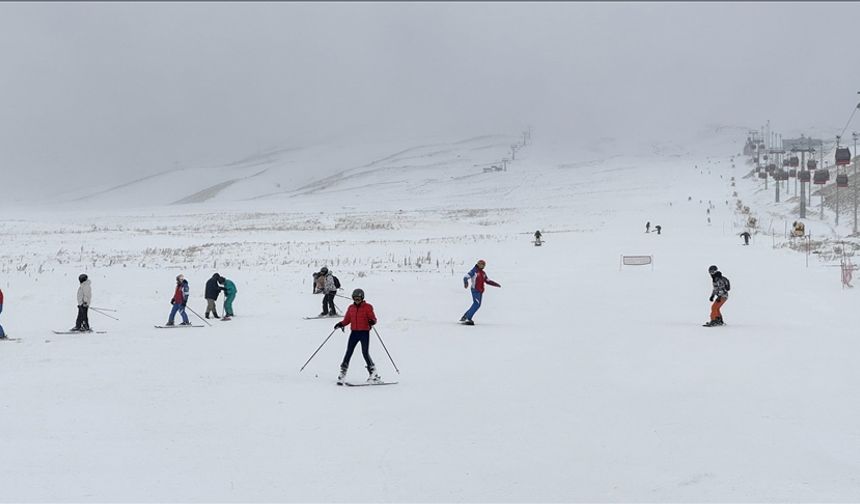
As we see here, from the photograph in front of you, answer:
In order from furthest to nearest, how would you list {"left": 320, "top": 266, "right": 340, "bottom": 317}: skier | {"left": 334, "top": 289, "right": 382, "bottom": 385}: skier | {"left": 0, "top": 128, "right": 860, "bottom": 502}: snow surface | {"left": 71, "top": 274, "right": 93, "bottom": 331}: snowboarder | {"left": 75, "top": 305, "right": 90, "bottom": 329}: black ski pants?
{"left": 320, "top": 266, "right": 340, "bottom": 317}: skier
{"left": 75, "top": 305, "right": 90, "bottom": 329}: black ski pants
{"left": 71, "top": 274, "right": 93, "bottom": 331}: snowboarder
{"left": 334, "top": 289, "right": 382, "bottom": 385}: skier
{"left": 0, "top": 128, "right": 860, "bottom": 502}: snow surface

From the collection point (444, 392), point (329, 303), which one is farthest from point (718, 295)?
point (329, 303)

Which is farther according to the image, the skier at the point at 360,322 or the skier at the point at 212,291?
the skier at the point at 212,291

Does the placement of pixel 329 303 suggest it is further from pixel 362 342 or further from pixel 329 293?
Answer: pixel 362 342

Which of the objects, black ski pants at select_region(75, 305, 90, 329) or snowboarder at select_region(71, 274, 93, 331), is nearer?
snowboarder at select_region(71, 274, 93, 331)

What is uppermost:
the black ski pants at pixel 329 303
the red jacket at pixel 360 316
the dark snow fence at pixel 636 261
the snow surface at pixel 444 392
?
the dark snow fence at pixel 636 261

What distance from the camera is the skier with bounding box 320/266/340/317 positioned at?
66.5 ft

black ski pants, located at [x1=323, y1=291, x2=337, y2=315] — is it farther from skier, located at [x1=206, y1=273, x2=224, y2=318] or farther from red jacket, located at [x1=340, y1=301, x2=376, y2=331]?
red jacket, located at [x1=340, y1=301, x2=376, y2=331]

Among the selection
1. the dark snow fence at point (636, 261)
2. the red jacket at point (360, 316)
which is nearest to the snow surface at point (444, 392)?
the red jacket at point (360, 316)

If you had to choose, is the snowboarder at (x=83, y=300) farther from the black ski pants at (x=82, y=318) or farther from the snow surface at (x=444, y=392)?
the snow surface at (x=444, y=392)

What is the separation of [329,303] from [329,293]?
48 centimetres

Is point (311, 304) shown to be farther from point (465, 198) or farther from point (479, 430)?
point (465, 198)

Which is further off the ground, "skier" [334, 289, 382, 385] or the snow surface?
"skier" [334, 289, 382, 385]

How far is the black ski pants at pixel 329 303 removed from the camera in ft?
66.9

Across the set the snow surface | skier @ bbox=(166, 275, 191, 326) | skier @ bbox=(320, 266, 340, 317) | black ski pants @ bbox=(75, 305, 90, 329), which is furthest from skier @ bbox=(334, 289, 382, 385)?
black ski pants @ bbox=(75, 305, 90, 329)
